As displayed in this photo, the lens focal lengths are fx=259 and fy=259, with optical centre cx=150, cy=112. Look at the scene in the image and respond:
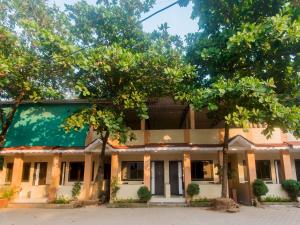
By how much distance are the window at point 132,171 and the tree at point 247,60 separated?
7404mm

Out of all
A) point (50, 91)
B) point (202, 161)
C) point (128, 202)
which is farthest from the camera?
point (202, 161)

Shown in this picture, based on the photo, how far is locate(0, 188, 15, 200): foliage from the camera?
15.8 meters

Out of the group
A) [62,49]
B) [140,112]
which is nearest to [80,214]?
[140,112]

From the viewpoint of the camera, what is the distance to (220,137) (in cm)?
1780

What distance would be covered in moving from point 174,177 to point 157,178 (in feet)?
4.16

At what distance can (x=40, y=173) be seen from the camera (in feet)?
64.6

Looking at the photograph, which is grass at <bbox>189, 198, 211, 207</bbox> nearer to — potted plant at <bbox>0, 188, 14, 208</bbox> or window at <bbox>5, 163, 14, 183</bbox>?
potted plant at <bbox>0, 188, 14, 208</bbox>

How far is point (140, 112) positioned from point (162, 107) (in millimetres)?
4433

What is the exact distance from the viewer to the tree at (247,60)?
37.6 feet

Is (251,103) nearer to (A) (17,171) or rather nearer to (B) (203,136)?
(B) (203,136)

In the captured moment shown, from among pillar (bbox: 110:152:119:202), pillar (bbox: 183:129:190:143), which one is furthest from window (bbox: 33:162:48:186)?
pillar (bbox: 183:129:190:143)

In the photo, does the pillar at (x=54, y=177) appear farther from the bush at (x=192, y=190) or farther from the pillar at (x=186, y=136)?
the pillar at (x=186, y=136)

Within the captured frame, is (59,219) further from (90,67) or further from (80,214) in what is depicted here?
(90,67)

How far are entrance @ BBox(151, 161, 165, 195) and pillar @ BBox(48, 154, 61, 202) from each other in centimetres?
669
